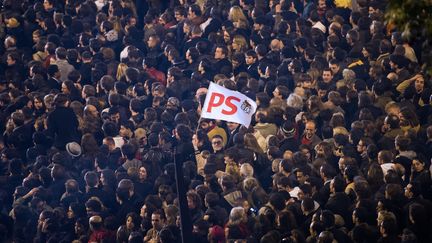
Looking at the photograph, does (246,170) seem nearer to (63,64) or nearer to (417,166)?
(417,166)

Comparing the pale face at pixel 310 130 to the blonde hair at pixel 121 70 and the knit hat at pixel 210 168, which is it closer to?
the knit hat at pixel 210 168

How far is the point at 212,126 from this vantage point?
24.5 m

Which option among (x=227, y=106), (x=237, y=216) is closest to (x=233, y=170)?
(x=237, y=216)

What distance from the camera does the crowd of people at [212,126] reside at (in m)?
21.1

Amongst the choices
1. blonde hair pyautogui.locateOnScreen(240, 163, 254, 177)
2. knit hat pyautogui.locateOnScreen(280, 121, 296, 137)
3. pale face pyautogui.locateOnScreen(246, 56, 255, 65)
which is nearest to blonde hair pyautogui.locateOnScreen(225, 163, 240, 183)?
blonde hair pyautogui.locateOnScreen(240, 163, 254, 177)

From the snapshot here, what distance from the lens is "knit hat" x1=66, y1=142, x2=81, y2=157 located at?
24.5 meters

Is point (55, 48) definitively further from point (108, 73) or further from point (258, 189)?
point (258, 189)

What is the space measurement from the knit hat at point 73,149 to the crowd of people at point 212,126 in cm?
4

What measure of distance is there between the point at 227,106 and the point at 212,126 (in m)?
0.53

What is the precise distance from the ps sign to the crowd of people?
0.75 feet

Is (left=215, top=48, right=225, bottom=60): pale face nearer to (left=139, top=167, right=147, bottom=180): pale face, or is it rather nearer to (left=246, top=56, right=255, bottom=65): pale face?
(left=246, top=56, right=255, bottom=65): pale face

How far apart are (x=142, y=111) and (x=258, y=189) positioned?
14.1 ft

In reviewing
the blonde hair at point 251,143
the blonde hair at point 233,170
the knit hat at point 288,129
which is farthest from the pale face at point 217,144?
the knit hat at point 288,129

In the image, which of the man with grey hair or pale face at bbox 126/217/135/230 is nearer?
pale face at bbox 126/217/135/230
